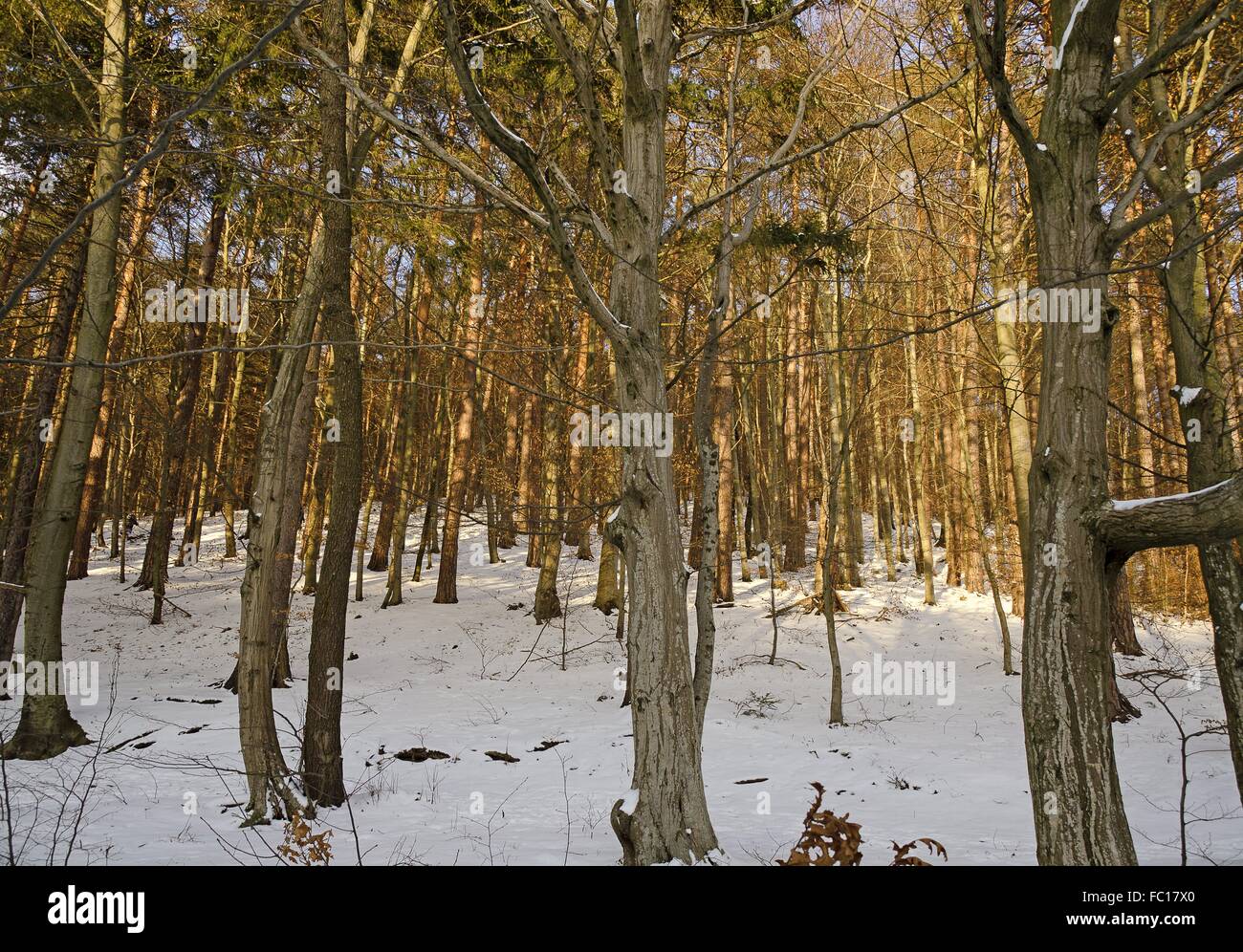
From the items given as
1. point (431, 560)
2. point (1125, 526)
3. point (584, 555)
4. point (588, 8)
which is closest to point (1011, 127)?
point (1125, 526)

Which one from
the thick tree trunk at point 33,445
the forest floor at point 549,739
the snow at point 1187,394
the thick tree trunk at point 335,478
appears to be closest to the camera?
the snow at point 1187,394

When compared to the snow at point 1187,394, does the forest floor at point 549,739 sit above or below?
below

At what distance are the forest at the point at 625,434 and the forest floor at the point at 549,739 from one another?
88 mm

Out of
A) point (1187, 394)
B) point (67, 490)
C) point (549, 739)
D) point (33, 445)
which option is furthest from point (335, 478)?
point (1187, 394)

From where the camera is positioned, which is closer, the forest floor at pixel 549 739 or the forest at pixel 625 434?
the forest at pixel 625 434

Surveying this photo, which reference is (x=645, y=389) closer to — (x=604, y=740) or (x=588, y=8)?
(x=588, y=8)

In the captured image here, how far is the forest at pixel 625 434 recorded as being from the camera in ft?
11.7

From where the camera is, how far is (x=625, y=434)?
4625mm

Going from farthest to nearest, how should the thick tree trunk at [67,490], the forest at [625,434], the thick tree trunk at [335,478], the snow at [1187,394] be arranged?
the thick tree trunk at [67,490], the thick tree trunk at [335,478], the snow at [1187,394], the forest at [625,434]

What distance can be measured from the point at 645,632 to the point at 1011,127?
3472 millimetres

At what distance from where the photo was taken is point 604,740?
30.8 feet

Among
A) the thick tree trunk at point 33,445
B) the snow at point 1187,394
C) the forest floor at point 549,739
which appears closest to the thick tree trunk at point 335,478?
the forest floor at point 549,739

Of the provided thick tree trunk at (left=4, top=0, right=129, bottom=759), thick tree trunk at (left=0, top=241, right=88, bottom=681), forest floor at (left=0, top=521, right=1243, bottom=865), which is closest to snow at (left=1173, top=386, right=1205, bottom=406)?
forest floor at (left=0, top=521, right=1243, bottom=865)

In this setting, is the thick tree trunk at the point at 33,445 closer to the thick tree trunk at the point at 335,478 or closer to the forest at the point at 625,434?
the forest at the point at 625,434
